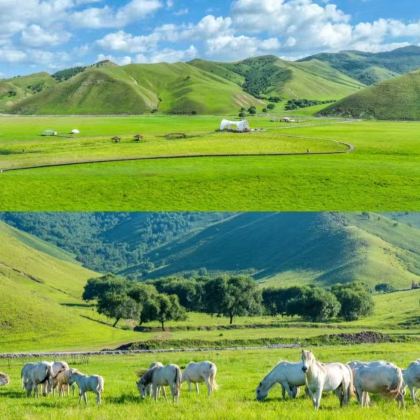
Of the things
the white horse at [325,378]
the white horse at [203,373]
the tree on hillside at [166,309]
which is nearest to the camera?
the white horse at [325,378]

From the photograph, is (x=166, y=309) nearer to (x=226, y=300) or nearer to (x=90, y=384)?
(x=226, y=300)

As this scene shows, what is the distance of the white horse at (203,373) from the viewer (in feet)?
74.2

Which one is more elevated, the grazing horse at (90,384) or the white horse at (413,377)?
the white horse at (413,377)

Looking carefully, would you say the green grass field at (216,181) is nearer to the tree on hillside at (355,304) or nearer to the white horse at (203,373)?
the tree on hillside at (355,304)

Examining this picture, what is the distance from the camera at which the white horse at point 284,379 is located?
66.5 feet

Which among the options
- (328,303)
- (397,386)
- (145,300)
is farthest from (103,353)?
(328,303)

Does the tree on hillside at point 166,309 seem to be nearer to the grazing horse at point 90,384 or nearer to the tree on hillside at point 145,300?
the tree on hillside at point 145,300

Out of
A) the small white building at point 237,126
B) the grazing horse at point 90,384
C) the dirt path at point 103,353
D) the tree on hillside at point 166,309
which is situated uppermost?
the small white building at point 237,126

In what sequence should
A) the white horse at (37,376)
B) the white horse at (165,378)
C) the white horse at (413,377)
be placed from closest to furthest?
the white horse at (413,377) < the white horse at (165,378) < the white horse at (37,376)

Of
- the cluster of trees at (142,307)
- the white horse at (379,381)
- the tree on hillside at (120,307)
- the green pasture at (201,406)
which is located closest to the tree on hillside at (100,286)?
the cluster of trees at (142,307)

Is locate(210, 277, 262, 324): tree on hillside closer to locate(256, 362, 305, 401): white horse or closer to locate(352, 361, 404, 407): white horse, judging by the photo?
locate(256, 362, 305, 401): white horse

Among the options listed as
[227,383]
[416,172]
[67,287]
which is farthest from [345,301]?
[227,383]

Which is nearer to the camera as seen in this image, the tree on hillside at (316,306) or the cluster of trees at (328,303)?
the tree on hillside at (316,306)

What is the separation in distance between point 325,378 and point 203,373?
213 inches
